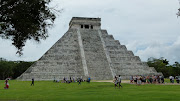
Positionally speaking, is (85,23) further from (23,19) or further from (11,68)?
(23,19)

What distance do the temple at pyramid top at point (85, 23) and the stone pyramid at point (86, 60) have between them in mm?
830

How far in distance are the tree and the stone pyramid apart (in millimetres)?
23292

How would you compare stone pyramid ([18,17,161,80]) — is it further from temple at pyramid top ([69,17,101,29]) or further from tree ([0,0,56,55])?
tree ([0,0,56,55])

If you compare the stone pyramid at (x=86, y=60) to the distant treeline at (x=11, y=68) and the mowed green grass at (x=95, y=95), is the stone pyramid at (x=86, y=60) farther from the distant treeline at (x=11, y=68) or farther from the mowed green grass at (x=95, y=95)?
the distant treeline at (x=11, y=68)

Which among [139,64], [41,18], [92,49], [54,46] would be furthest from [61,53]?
[41,18]

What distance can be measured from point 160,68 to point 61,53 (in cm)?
3861

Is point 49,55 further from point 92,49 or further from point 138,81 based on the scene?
point 138,81

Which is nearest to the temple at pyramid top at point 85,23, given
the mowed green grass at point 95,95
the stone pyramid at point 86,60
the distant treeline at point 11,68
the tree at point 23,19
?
the stone pyramid at point 86,60

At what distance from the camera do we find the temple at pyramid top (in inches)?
1843

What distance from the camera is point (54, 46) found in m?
39.7

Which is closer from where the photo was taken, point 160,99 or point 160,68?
point 160,99

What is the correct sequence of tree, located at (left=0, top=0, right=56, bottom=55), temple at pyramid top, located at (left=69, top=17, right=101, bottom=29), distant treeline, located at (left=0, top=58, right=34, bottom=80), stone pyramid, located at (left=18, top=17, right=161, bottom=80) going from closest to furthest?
1. tree, located at (left=0, top=0, right=56, bottom=55)
2. stone pyramid, located at (left=18, top=17, right=161, bottom=80)
3. temple at pyramid top, located at (left=69, top=17, right=101, bottom=29)
4. distant treeline, located at (left=0, top=58, right=34, bottom=80)

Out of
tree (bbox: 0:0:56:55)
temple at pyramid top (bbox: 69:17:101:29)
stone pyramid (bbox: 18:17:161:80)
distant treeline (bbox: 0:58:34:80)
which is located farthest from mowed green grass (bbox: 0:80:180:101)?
distant treeline (bbox: 0:58:34:80)

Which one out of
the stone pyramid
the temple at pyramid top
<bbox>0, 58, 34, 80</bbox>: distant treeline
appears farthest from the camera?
<bbox>0, 58, 34, 80</bbox>: distant treeline
